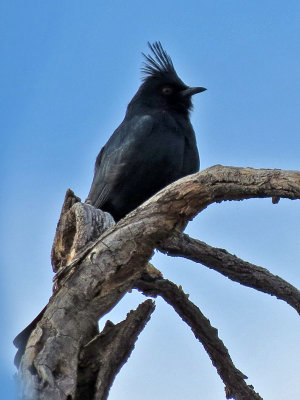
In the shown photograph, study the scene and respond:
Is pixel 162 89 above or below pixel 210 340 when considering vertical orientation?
above

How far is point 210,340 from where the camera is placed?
595 cm

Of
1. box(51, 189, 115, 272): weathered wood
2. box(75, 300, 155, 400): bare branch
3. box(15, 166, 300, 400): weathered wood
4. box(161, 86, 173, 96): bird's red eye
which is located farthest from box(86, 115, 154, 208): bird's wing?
box(75, 300, 155, 400): bare branch

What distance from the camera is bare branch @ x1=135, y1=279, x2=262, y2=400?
19.5 feet

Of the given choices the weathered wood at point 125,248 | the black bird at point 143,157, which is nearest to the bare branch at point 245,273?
the weathered wood at point 125,248

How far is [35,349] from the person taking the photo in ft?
16.3

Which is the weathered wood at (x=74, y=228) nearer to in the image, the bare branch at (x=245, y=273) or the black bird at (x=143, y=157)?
the bare branch at (x=245, y=273)

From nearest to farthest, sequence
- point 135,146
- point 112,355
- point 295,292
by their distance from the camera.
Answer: point 112,355 < point 295,292 < point 135,146

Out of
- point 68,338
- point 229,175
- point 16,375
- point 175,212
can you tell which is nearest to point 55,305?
point 68,338

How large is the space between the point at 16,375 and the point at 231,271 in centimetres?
182

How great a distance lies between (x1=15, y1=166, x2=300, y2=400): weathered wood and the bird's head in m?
3.61

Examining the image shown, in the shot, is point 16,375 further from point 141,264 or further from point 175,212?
point 175,212

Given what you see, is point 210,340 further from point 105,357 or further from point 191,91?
point 191,91

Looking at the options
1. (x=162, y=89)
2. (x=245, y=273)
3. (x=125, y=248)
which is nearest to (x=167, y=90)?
(x=162, y=89)

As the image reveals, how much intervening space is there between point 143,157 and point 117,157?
27cm
